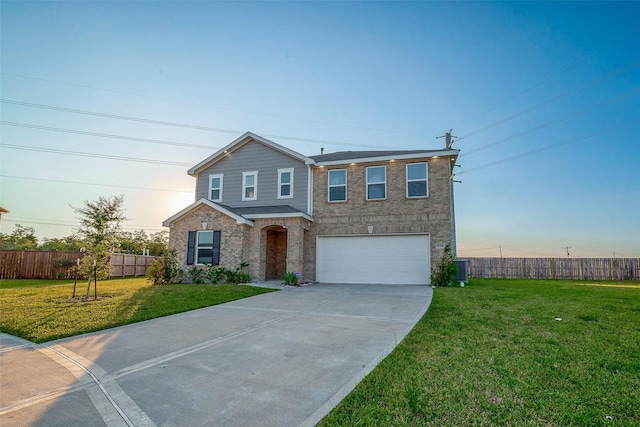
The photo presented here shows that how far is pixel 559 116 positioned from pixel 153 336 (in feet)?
65.0

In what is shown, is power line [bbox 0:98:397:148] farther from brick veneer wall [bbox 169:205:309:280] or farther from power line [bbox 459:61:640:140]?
power line [bbox 459:61:640:140]

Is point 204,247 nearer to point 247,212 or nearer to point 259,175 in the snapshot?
point 247,212

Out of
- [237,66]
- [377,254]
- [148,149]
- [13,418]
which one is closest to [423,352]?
[13,418]

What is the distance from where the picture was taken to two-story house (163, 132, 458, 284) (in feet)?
47.2

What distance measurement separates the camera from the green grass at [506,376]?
112 inches

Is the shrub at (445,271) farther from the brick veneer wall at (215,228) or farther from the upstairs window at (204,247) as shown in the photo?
the upstairs window at (204,247)

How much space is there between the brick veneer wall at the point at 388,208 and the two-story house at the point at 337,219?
1.7 inches

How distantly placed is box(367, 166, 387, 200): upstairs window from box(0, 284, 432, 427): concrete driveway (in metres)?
8.29

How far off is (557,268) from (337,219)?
16390 mm

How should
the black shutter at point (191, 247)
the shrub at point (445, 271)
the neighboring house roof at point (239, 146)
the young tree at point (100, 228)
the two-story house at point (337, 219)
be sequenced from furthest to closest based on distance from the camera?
the neighboring house roof at point (239, 146) < the black shutter at point (191, 247) < the two-story house at point (337, 219) < the shrub at point (445, 271) < the young tree at point (100, 228)

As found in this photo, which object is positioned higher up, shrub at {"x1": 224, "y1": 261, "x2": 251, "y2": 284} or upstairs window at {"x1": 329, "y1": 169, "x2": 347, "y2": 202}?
upstairs window at {"x1": 329, "y1": 169, "x2": 347, "y2": 202}

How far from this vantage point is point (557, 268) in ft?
69.8

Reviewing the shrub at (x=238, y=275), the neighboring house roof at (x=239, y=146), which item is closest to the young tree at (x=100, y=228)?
the shrub at (x=238, y=275)

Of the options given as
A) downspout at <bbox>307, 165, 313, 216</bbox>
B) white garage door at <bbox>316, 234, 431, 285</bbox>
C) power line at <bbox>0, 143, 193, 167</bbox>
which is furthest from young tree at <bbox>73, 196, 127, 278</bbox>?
power line at <bbox>0, 143, 193, 167</bbox>
